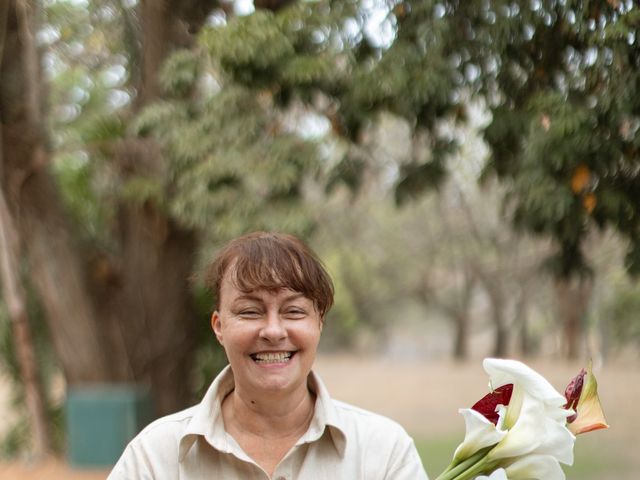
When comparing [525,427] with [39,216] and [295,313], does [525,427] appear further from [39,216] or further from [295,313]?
[39,216]

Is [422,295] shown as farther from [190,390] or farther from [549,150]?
[549,150]

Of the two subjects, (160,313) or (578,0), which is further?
(160,313)

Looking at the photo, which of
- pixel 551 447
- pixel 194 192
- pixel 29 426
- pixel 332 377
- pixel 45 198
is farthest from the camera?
pixel 332 377

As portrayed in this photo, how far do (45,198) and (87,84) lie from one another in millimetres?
1868

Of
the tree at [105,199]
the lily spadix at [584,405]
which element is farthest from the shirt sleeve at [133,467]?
the tree at [105,199]

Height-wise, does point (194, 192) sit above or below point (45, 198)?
below

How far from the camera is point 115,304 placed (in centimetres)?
801

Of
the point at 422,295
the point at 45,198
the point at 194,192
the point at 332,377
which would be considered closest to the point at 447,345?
the point at 422,295

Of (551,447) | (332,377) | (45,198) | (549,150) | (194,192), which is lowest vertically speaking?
(551,447)

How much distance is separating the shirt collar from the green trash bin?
5997 millimetres

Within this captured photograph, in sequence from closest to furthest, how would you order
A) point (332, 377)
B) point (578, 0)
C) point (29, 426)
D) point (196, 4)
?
point (578, 0)
point (196, 4)
point (29, 426)
point (332, 377)

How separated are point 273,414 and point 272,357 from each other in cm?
14

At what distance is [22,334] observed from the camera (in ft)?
25.8

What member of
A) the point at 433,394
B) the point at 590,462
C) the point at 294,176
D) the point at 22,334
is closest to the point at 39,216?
the point at 22,334
